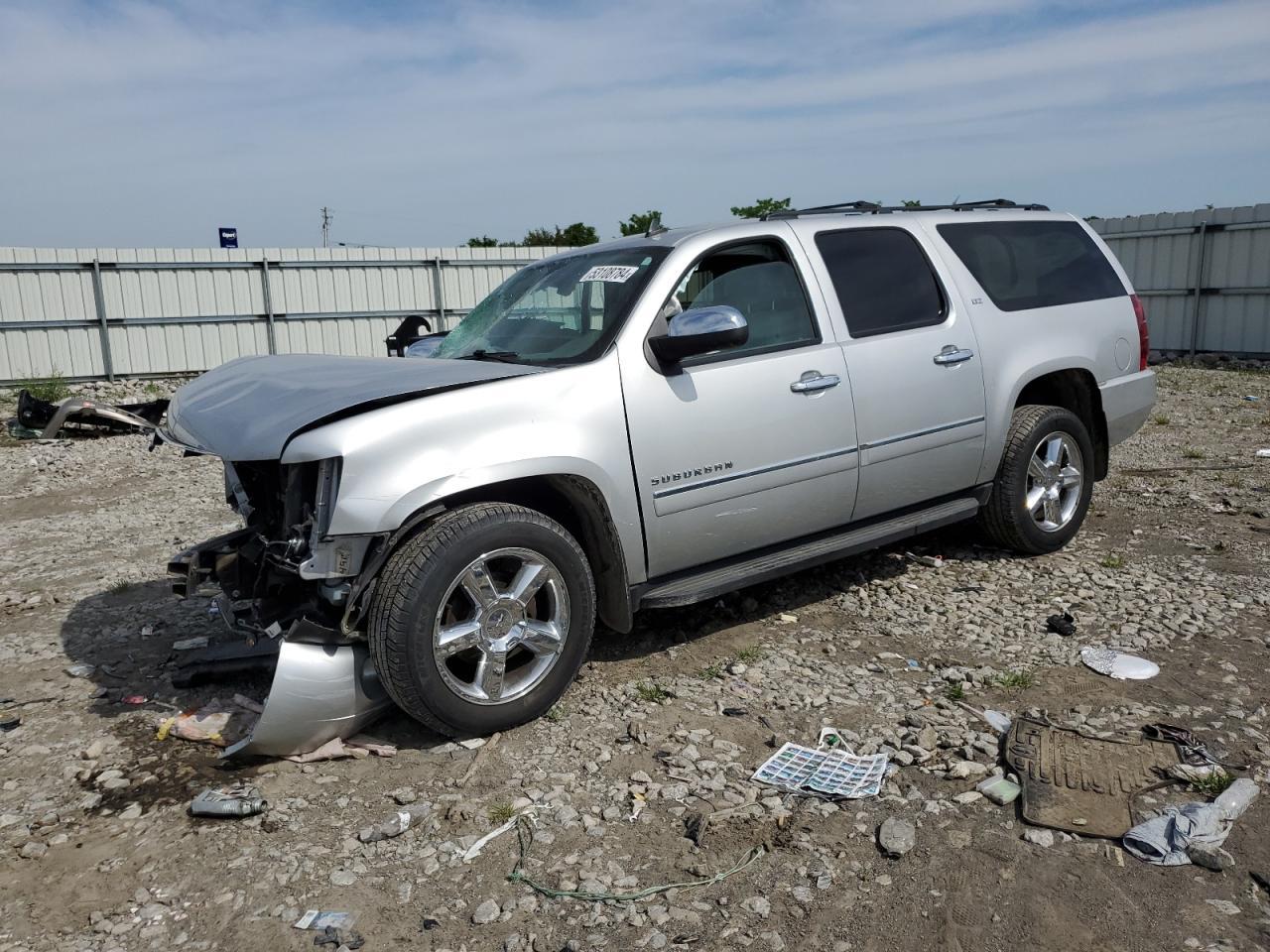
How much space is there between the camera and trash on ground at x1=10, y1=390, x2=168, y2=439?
11.6 metres

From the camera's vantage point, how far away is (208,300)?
18.1m

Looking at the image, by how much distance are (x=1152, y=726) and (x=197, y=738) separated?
3561 mm

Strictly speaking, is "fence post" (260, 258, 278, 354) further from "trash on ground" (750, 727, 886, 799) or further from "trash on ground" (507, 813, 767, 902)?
"trash on ground" (507, 813, 767, 902)

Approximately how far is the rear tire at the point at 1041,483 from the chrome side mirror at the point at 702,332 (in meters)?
2.17

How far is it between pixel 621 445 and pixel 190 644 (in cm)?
242

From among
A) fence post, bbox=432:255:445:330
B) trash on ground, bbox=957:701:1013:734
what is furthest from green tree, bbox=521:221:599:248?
trash on ground, bbox=957:701:1013:734

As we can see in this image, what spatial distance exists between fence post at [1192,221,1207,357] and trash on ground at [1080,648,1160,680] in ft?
50.0

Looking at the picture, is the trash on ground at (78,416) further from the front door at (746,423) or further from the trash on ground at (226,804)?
the trash on ground at (226,804)

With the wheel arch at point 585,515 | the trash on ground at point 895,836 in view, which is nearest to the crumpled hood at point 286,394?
the wheel arch at point 585,515

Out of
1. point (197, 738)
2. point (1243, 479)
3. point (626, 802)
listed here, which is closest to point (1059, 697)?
point (626, 802)

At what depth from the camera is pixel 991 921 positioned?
2.62m

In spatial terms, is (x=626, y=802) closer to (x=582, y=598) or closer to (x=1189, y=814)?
(x=582, y=598)

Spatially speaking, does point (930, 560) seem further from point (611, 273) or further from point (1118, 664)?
point (611, 273)

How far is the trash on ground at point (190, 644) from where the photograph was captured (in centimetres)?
470
